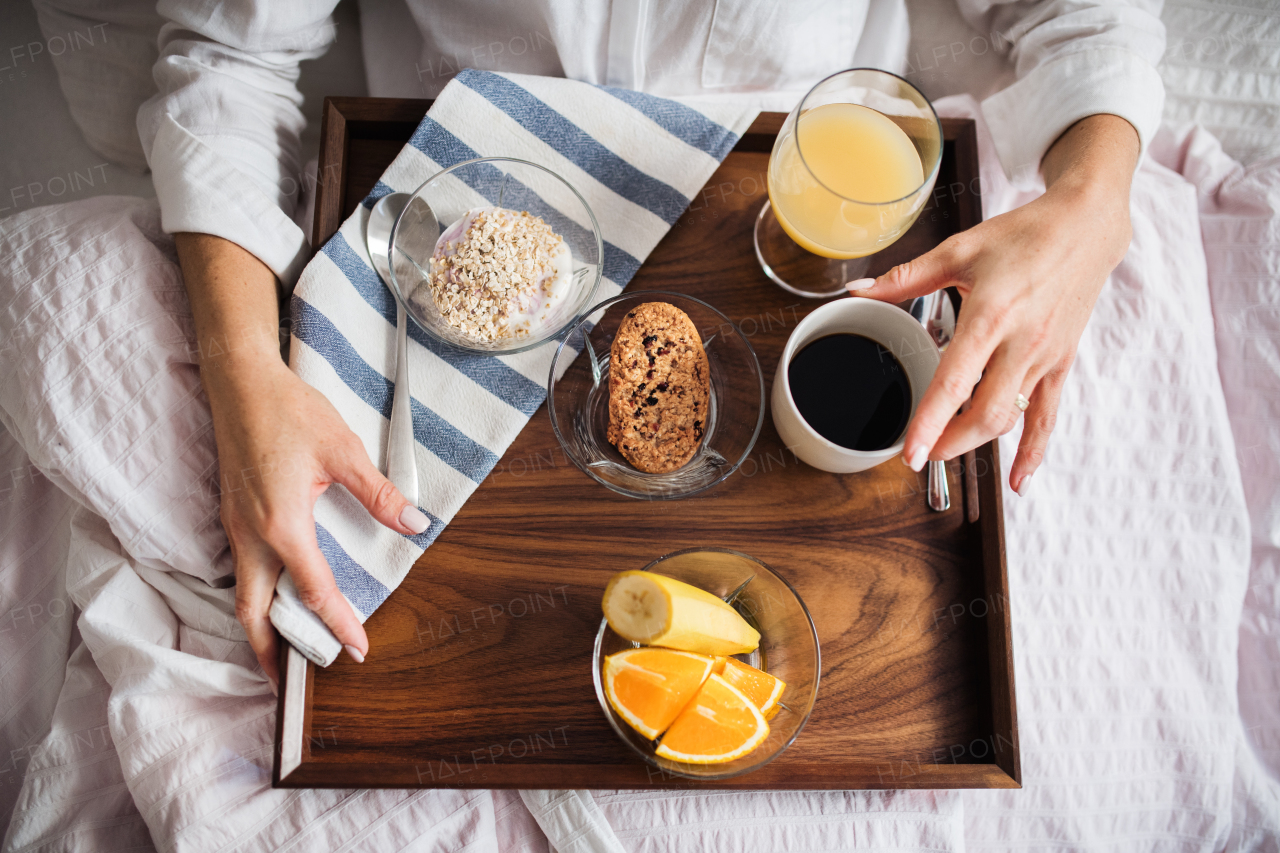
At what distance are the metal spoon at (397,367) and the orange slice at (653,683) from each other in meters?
0.33

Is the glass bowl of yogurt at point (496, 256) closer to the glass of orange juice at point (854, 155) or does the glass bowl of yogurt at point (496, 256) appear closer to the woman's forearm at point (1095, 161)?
the glass of orange juice at point (854, 155)

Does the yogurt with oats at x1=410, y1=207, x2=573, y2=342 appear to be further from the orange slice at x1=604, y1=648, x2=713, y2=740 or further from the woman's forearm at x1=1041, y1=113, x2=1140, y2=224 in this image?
the woman's forearm at x1=1041, y1=113, x2=1140, y2=224

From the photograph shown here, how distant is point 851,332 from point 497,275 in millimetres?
454

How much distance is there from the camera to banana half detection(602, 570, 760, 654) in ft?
2.43

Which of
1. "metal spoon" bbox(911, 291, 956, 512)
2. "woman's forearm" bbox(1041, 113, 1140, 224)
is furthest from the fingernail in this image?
"woman's forearm" bbox(1041, 113, 1140, 224)

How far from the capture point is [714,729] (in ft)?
2.46

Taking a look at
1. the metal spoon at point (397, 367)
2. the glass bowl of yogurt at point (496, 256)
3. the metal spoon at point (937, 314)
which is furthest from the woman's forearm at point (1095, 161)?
the metal spoon at point (397, 367)

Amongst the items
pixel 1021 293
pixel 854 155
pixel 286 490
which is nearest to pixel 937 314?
pixel 1021 293

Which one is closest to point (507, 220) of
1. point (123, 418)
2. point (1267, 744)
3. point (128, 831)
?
point (123, 418)

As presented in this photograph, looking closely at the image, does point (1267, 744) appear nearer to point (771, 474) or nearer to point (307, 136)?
point (771, 474)

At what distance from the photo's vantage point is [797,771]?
2.76ft

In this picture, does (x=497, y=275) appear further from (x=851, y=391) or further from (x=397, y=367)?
(x=851, y=391)

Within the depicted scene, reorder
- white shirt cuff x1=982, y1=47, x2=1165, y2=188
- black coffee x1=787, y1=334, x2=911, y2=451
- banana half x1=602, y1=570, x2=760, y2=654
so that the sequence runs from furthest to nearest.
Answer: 1. white shirt cuff x1=982, y1=47, x2=1165, y2=188
2. black coffee x1=787, y1=334, x2=911, y2=451
3. banana half x1=602, y1=570, x2=760, y2=654

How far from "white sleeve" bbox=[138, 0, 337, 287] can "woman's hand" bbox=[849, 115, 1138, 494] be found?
771mm
